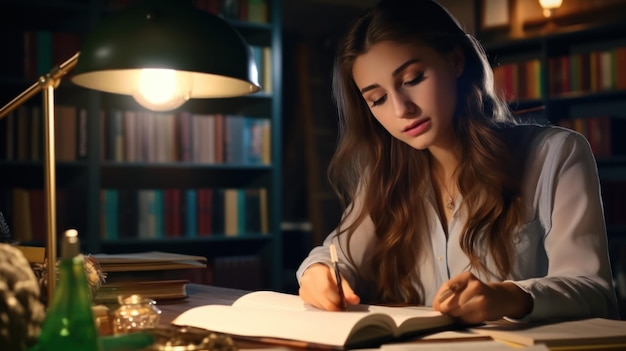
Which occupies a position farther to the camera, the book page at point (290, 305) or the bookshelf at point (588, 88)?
the bookshelf at point (588, 88)

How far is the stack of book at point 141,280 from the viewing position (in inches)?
56.0

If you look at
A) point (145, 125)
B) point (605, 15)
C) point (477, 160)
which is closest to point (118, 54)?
point (477, 160)

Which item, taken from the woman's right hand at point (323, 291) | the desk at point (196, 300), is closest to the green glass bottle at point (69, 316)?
the desk at point (196, 300)

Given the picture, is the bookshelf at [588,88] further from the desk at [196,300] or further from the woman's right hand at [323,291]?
the woman's right hand at [323,291]

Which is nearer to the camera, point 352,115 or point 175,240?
point 352,115

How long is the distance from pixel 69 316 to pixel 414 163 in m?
1.23

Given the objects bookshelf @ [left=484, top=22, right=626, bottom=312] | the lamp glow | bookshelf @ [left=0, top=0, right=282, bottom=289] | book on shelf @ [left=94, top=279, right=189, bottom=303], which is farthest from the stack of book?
the lamp glow

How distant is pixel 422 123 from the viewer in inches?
63.2

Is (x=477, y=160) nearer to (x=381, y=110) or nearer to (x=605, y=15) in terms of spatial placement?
(x=381, y=110)

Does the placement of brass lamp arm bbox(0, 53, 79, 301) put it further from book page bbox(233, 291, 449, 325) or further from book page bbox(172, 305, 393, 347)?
book page bbox(233, 291, 449, 325)

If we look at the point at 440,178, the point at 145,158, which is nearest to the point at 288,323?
the point at 440,178

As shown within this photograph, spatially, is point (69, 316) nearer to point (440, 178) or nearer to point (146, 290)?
point (146, 290)

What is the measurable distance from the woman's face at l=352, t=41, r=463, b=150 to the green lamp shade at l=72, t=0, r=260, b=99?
49 cm

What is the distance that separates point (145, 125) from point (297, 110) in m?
1.81
